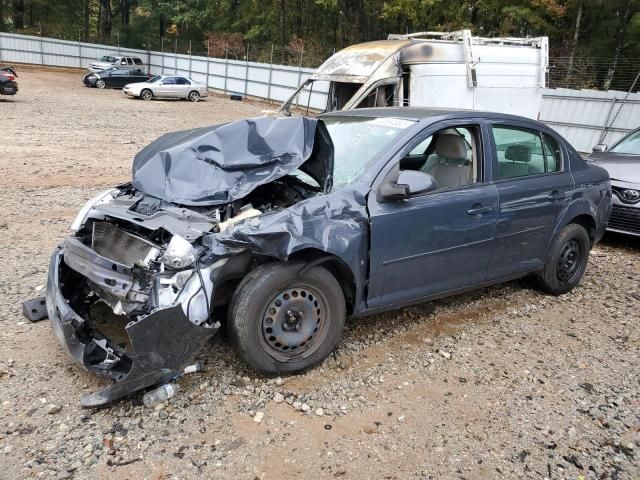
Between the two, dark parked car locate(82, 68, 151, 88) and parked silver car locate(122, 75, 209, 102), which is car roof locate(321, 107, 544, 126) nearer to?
parked silver car locate(122, 75, 209, 102)

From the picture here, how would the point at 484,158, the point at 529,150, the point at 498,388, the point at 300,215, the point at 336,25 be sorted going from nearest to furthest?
1. the point at 300,215
2. the point at 498,388
3. the point at 484,158
4. the point at 529,150
5. the point at 336,25

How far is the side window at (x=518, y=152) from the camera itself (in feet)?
14.3

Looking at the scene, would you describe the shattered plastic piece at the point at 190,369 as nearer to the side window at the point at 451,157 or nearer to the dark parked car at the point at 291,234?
the dark parked car at the point at 291,234

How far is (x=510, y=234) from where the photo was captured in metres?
4.40

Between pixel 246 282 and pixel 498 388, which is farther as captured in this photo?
pixel 498 388

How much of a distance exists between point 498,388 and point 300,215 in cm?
173

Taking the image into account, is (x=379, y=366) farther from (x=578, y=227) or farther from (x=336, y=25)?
(x=336, y=25)

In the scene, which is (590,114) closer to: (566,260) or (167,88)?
(566,260)

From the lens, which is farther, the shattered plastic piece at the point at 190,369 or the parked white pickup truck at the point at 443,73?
the parked white pickup truck at the point at 443,73

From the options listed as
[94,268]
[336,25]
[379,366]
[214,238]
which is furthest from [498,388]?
[336,25]

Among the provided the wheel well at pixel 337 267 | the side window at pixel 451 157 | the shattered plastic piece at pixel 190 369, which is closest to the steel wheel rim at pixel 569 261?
the side window at pixel 451 157

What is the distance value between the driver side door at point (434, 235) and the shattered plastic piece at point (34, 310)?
2.49 metres

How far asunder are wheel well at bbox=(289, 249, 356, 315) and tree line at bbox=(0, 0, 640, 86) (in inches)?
696

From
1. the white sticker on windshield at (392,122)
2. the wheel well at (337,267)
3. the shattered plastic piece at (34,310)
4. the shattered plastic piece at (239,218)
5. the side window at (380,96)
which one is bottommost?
the shattered plastic piece at (34,310)
